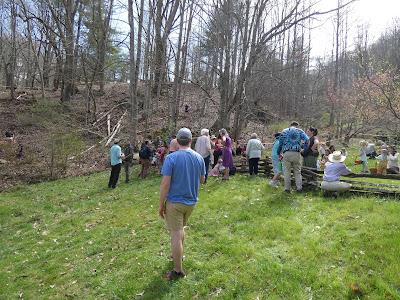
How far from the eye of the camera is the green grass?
5125 mm

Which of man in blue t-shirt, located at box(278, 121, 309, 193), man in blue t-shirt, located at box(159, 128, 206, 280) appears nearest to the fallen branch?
man in blue t-shirt, located at box(278, 121, 309, 193)

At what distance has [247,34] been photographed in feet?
58.7

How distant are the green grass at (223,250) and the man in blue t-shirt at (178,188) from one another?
2.74 ft

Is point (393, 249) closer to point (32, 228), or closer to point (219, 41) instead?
point (32, 228)

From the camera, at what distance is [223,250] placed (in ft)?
20.6

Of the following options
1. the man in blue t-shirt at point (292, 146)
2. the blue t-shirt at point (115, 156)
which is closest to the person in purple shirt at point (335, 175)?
the man in blue t-shirt at point (292, 146)

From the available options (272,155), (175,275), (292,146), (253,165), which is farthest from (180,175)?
(253,165)

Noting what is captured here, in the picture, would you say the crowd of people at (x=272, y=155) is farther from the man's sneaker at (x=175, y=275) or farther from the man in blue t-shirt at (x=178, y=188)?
the man's sneaker at (x=175, y=275)

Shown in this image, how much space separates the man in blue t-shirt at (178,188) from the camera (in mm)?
5117

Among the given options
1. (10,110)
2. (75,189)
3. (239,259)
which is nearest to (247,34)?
(75,189)

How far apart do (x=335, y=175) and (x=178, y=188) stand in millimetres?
4980

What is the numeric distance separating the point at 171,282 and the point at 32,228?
234 inches

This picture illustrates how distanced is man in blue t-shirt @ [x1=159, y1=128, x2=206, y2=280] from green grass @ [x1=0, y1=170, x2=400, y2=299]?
0.83m

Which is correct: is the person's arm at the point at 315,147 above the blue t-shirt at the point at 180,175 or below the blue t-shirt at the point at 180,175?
above
